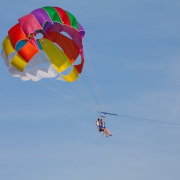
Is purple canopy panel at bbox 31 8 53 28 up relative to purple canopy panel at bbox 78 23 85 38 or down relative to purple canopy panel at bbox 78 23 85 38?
down

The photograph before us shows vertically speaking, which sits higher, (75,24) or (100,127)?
(75,24)

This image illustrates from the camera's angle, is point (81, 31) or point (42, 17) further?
point (81, 31)

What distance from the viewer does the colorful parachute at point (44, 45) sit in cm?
4281

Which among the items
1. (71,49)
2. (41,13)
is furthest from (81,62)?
(41,13)

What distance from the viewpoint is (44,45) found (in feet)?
147

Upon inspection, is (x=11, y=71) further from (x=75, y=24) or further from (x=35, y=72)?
(x=75, y=24)

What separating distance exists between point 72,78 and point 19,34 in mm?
3882

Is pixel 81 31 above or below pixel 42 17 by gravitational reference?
above

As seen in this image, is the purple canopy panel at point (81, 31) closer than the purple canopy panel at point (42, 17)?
No

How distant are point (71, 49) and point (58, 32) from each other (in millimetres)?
1116

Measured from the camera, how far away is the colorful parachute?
4281 centimetres

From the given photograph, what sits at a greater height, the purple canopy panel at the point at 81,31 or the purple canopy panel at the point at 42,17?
the purple canopy panel at the point at 81,31

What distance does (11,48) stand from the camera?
43.3 meters

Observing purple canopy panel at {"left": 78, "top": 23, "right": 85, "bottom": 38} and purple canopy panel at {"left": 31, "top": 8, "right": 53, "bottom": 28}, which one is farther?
purple canopy panel at {"left": 78, "top": 23, "right": 85, "bottom": 38}
